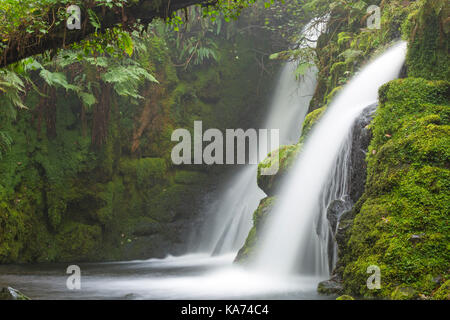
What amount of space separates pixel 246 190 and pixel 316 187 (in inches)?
210

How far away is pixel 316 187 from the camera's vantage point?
748 cm

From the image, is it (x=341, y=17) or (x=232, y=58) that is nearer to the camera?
(x=341, y=17)

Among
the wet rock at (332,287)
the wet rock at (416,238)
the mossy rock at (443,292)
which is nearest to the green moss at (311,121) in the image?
the wet rock at (332,287)

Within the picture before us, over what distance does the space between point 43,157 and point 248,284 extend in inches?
289

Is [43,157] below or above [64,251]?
above

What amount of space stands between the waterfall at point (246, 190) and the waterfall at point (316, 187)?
3.41 metres

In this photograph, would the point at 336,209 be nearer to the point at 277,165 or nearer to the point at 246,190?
the point at 277,165

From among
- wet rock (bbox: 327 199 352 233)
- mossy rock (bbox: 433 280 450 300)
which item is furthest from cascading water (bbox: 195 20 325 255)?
mossy rock (bbox: 433 280 450 300)

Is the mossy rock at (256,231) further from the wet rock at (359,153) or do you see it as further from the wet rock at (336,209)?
the wet rock at (359,153)

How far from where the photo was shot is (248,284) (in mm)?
6738
